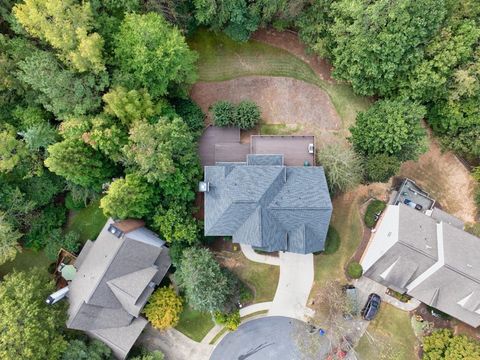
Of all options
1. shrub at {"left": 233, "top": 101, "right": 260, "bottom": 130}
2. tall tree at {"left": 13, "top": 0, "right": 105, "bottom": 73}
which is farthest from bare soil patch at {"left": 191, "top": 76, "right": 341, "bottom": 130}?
tall tree at {"left": 13, "top": 0, "right": 105, "bottom": 73}

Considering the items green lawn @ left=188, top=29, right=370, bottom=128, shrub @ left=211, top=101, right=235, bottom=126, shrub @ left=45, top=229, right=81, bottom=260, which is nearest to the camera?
shrub @ left=45, top=229, right=81, bottom=260

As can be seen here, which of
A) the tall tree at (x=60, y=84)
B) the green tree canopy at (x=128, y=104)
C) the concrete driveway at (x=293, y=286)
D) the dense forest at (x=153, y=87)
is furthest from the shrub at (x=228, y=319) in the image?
the tall tree at (x=60, y=84)

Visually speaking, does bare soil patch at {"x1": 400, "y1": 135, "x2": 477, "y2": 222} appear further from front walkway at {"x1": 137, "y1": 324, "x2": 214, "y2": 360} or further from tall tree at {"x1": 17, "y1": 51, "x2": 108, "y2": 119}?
tall tree at {"x1": 17, "y1": 51, "x2": 108, "y2": 119}

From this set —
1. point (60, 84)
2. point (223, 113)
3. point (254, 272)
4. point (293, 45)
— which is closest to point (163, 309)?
point (254, 272)

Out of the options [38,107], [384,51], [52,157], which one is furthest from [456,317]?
[38,107]

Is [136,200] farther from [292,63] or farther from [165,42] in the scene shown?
[292,63]
